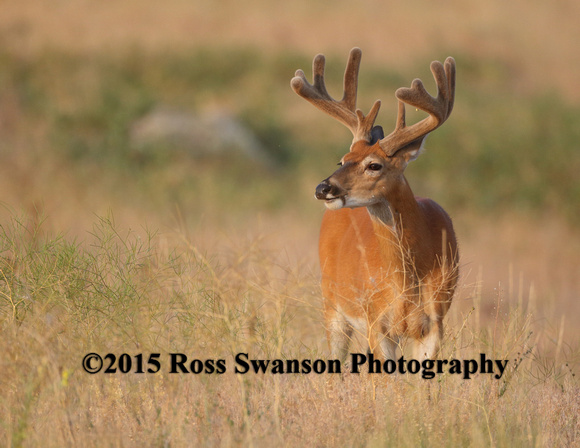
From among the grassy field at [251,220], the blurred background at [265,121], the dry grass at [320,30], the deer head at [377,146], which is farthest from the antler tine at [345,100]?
the dry grass at [320,30]

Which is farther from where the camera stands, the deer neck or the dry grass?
the dry grass

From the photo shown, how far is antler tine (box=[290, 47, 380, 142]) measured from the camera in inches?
258

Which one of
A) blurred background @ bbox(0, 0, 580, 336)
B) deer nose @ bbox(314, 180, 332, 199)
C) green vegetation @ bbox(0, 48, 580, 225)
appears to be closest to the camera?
deer nose @ bbox(314, 180, 332, 199)

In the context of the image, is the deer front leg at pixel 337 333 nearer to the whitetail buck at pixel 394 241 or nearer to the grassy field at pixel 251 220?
the whitetail buck at pixel 394 241

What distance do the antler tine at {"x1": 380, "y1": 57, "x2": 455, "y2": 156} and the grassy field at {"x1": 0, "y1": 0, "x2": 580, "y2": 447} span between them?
111cm

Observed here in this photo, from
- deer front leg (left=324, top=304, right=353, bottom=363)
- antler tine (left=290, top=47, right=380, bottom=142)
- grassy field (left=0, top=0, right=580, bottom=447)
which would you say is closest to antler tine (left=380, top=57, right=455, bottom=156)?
antler tine (left=290, top=47, right=380, bottom=142)

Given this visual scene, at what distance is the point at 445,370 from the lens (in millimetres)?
5672

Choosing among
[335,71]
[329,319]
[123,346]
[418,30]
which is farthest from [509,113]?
[123,346]

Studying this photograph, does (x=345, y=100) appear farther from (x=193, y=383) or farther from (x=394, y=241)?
(x=193, y=383)

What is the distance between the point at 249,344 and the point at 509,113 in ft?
63.2

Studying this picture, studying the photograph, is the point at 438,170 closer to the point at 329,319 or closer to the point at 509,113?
the point at 509,113

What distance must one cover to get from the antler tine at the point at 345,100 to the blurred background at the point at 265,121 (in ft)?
18.0

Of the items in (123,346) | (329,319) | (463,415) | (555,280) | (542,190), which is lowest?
(463,415)

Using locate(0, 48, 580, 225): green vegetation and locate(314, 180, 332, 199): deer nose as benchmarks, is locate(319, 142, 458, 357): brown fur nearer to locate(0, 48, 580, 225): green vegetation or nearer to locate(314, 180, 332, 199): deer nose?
locate(314, 180, 332, 199): deer nose
